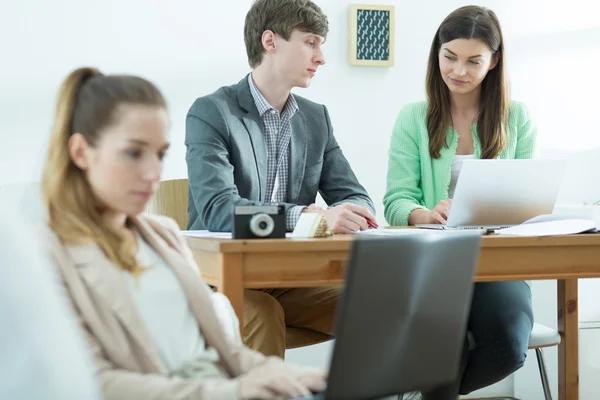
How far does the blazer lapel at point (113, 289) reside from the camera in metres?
1.10

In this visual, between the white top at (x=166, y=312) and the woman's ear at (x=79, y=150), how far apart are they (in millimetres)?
145

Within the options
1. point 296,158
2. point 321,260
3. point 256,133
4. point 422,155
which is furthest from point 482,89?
point 321,260

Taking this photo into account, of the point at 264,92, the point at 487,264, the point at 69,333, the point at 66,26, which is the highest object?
the point at 66,26

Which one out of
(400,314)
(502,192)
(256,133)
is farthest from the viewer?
(256,133)

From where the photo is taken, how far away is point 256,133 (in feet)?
7.91

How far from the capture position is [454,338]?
4.25 ft

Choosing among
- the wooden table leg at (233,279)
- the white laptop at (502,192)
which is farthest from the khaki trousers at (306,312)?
the wooden table leg at (233,279)

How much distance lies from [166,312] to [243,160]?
1213 millimetres

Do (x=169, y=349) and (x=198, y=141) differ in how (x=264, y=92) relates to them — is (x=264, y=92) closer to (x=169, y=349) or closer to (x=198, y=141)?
(x=198, y=141)

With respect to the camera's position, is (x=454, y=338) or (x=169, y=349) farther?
(x=454, y=338)

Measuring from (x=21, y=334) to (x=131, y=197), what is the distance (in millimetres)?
343

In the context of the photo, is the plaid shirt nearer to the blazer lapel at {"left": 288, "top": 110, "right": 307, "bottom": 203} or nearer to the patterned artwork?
the blazer lapel at {"left": 288, "top": 110, "right": 307, "bottom": 203}

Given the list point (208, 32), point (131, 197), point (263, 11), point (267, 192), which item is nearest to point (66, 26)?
point (208, 32)

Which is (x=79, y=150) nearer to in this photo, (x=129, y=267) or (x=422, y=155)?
(x=129, y=267)
